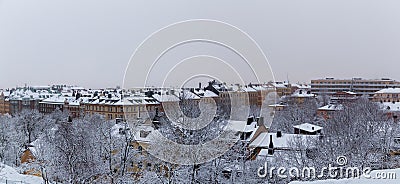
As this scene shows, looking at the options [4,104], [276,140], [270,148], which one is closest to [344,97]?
[276,140]

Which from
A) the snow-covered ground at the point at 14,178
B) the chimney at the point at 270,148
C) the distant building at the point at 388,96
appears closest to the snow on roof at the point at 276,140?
the chimney at the point at 270,148

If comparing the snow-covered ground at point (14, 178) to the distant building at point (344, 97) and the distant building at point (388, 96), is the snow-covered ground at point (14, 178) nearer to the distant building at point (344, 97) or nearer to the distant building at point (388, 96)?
the distant building at point (344, 97)

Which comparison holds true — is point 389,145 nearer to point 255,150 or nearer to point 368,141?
point 368,141

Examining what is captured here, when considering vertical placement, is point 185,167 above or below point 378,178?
below

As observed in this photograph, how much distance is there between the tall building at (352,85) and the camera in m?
47.8

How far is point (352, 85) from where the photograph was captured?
162 ft

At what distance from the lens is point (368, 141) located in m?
11.1

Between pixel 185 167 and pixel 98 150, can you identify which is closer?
pixel 185 167

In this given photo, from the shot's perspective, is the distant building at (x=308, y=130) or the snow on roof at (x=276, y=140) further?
the distant building at (x=308, y=130)

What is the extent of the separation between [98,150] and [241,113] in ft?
13.5

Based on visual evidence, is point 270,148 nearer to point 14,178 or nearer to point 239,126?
point 239,126

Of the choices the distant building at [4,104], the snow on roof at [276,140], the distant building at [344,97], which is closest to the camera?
the snow on roof at [276,140]

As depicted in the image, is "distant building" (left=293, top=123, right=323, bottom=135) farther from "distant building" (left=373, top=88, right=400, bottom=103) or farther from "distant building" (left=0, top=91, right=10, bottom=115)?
"distant building" (left=0, top=91, right=10, bottom=115)

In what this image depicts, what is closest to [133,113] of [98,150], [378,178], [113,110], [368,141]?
[98,150]
